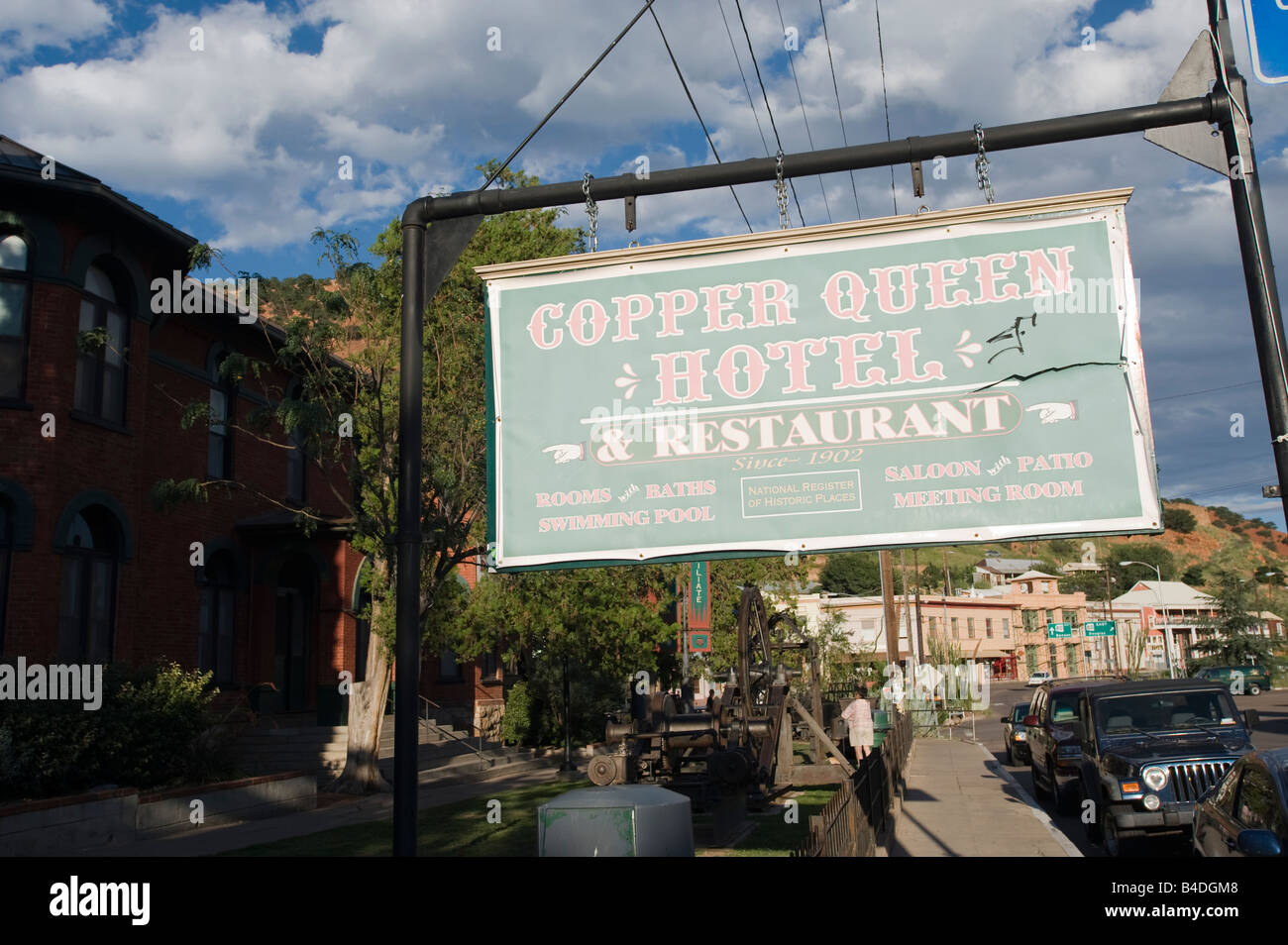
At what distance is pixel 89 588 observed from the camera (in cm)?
1770

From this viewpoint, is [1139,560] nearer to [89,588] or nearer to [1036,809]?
[1036,809]

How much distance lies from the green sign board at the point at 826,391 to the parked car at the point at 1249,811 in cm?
238

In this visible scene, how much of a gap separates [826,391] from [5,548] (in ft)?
50.1

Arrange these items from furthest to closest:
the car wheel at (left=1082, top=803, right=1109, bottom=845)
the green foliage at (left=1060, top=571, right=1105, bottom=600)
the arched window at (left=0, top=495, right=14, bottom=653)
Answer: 1. the green foliage at (left=1060, top=571, right=1105, bottom=600)
2. the arched window at (left=0, top=495, right=14, bottom=653)
3. the car wheel at (left=1082, top=803, right=1109, bottom=845)

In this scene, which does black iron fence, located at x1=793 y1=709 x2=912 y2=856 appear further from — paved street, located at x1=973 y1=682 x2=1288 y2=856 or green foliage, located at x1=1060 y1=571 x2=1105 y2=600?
green foliage, located at x1=1060 y1=571 x2=1105 y2=600

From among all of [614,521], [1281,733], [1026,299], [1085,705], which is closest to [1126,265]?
[1026,299]

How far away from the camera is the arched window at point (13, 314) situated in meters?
16.9

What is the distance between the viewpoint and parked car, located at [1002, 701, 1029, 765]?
76.6 feet

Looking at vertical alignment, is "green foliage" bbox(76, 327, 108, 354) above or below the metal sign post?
above

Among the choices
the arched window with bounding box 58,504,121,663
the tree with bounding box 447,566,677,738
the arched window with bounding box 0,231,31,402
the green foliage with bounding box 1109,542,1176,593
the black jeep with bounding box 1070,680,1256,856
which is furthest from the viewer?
the green foliage with bounding box 1109,542,1176,593

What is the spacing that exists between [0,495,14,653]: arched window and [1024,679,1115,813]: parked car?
52.3ft

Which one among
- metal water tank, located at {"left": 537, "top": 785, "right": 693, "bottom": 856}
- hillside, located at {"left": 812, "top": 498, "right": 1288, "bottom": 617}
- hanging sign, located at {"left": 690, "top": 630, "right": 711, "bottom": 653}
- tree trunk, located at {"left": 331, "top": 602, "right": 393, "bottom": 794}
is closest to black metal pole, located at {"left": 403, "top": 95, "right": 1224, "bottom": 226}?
metal water tank, located at {"left": 537, "top": 785, "right": 693, "bottom": 856}

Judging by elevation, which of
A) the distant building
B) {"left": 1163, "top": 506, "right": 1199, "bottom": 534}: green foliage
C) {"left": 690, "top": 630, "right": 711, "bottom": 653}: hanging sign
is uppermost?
{"left": 1163, "top": 506, "right": 1199, "bottom": 534}: green foliage
